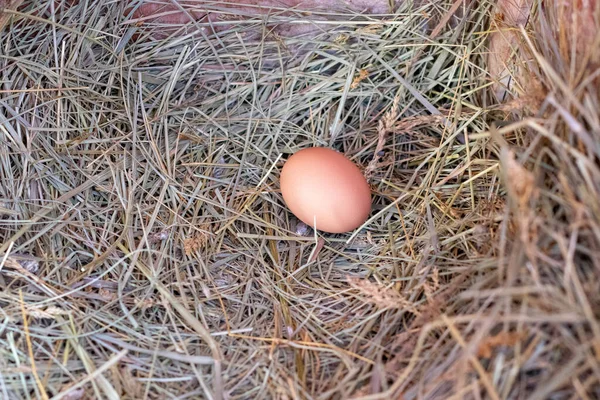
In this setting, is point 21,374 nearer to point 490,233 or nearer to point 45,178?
point 45,178

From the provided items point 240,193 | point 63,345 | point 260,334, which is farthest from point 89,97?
point 260,334

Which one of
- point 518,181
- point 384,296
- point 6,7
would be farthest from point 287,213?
point 6,7

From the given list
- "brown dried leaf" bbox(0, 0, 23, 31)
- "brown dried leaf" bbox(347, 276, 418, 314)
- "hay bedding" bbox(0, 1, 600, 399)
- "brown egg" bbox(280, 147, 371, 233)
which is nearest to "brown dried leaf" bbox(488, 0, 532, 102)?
"hay bedding" bbox(0, 1, 600, 399)

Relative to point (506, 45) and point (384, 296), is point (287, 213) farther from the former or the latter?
point (506, 45)

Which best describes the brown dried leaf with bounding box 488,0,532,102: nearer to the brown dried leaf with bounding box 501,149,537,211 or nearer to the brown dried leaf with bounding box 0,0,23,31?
the brown dried leaf with bounding box 501,149,537,211

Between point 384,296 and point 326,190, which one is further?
point 326,190
